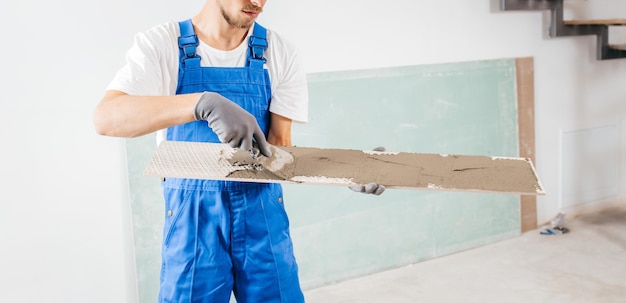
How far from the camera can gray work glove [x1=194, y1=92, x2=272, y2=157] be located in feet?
4.84

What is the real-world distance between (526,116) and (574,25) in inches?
28.0

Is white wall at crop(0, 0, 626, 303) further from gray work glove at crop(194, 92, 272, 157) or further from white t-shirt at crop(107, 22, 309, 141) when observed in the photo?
gray work glove at crop(194, 92, 272, 157)

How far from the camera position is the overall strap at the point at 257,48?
1.82 meters

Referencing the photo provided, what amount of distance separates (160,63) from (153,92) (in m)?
0.09

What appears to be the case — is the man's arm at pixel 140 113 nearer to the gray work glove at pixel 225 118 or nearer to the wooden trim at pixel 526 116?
the gray work glove at pixel 225 118

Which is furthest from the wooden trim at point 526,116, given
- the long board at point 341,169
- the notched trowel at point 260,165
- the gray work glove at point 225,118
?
the gray work glove at point 225,118

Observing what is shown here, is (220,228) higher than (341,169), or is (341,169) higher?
(341,169)

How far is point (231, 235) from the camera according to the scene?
67.8 inches

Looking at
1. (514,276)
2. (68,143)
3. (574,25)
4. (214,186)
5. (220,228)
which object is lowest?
(514,276)

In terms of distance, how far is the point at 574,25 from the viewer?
13.9 feet

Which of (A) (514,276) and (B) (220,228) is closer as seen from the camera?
(B) (220,228)

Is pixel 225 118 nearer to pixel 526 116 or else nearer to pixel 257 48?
pixel 257 48

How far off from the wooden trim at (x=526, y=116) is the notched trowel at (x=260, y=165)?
273 cm

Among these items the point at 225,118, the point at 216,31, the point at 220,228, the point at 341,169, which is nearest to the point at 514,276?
the point at 341,169
